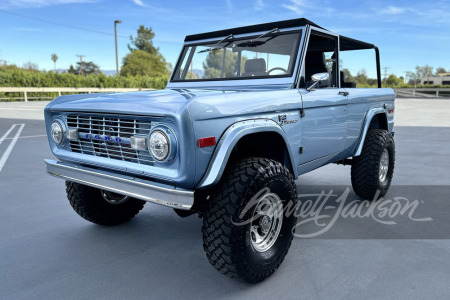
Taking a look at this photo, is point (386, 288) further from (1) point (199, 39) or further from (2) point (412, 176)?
(2) point (412, 176)

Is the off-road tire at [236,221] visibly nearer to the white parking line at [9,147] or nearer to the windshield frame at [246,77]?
the windshield frame at [246,77]

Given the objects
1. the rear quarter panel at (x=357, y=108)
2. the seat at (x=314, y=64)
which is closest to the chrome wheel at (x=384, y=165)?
the rear quarter panel at (x=357, y=108)

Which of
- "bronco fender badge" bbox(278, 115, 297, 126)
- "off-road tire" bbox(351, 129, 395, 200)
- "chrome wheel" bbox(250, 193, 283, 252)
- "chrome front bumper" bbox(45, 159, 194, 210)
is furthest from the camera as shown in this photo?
"off-road tire" bbox(351, 129, 395, 200)

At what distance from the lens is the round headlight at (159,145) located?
2262 mm

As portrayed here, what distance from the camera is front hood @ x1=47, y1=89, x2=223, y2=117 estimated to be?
7.43 feet

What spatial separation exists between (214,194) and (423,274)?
167cm

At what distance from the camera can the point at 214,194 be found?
8.11 ft

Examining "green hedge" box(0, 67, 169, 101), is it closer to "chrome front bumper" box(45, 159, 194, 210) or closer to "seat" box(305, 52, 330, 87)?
"chrome front bumper" box(45, 159, 194, 210)

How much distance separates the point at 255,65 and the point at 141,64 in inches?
2087

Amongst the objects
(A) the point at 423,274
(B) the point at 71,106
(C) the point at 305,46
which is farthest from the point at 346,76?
(B) the point at 71,106

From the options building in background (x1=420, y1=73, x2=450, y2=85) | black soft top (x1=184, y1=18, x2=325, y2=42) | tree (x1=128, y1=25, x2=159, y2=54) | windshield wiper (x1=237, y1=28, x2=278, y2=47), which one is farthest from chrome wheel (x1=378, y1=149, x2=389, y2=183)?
building in background (x1=420, y1=73, x2=450, y2=85)

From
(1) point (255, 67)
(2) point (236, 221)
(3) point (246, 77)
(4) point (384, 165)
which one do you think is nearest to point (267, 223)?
(2) point (236, 221)

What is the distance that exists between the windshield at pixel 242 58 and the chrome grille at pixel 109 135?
1551 millimetres
